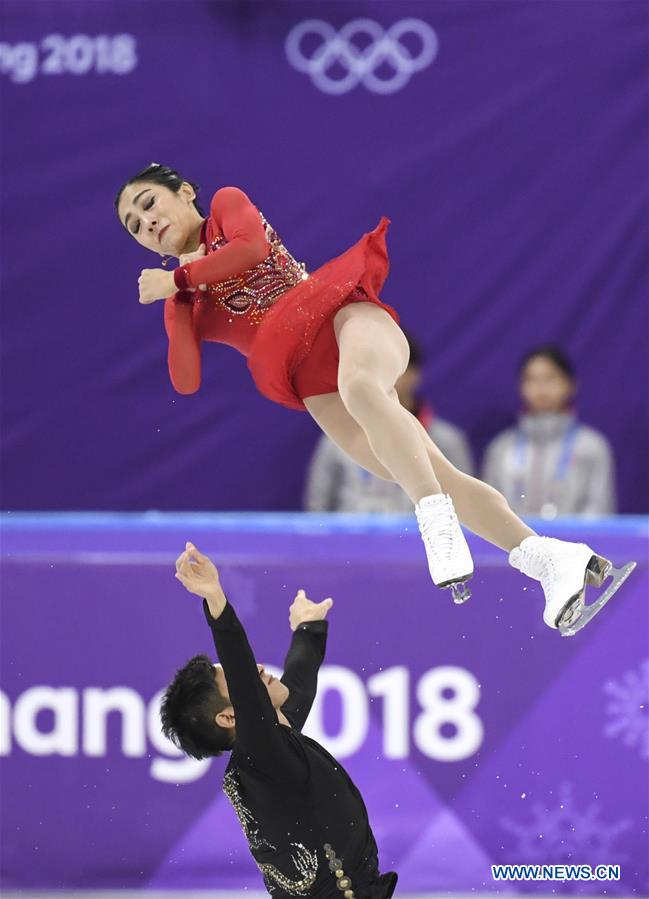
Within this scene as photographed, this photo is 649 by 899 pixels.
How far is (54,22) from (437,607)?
3.89 metres

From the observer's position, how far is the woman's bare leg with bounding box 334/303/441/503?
13.1ft

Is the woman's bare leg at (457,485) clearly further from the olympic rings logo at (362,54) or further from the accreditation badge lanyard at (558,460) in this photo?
the olympic rings logo at (362,54)

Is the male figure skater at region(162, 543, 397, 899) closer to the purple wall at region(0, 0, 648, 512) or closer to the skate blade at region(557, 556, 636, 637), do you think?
the skate blade at region(557, 556, 636, 637)

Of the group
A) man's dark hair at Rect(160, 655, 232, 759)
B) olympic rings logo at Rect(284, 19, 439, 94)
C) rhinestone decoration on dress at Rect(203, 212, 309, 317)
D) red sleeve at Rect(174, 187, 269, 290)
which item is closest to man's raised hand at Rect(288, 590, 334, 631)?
man's dark hair at Rect(160, 655, 232, 759)

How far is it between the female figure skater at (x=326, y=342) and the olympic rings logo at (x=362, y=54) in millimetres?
3731

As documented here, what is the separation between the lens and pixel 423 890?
561cm

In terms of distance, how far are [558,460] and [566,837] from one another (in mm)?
1920

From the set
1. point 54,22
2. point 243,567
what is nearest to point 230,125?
point 54,22

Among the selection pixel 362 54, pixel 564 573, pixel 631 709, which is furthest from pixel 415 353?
pixel 564 573

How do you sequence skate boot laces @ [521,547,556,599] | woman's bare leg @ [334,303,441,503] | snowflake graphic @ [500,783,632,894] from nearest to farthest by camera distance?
woman's bare leg @ [334,303,441,503]
skate boot laces @ [521,547,556,599]
snowflake graphic @ [500,783,632,894]

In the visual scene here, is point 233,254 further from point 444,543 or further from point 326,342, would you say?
point 444,543

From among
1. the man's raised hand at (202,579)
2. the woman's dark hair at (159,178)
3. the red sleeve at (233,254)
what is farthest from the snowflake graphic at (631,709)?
the woman's dark hair at (159,178)

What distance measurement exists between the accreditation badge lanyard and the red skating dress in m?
2.65

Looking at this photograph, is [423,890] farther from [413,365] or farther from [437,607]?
[413,365]
